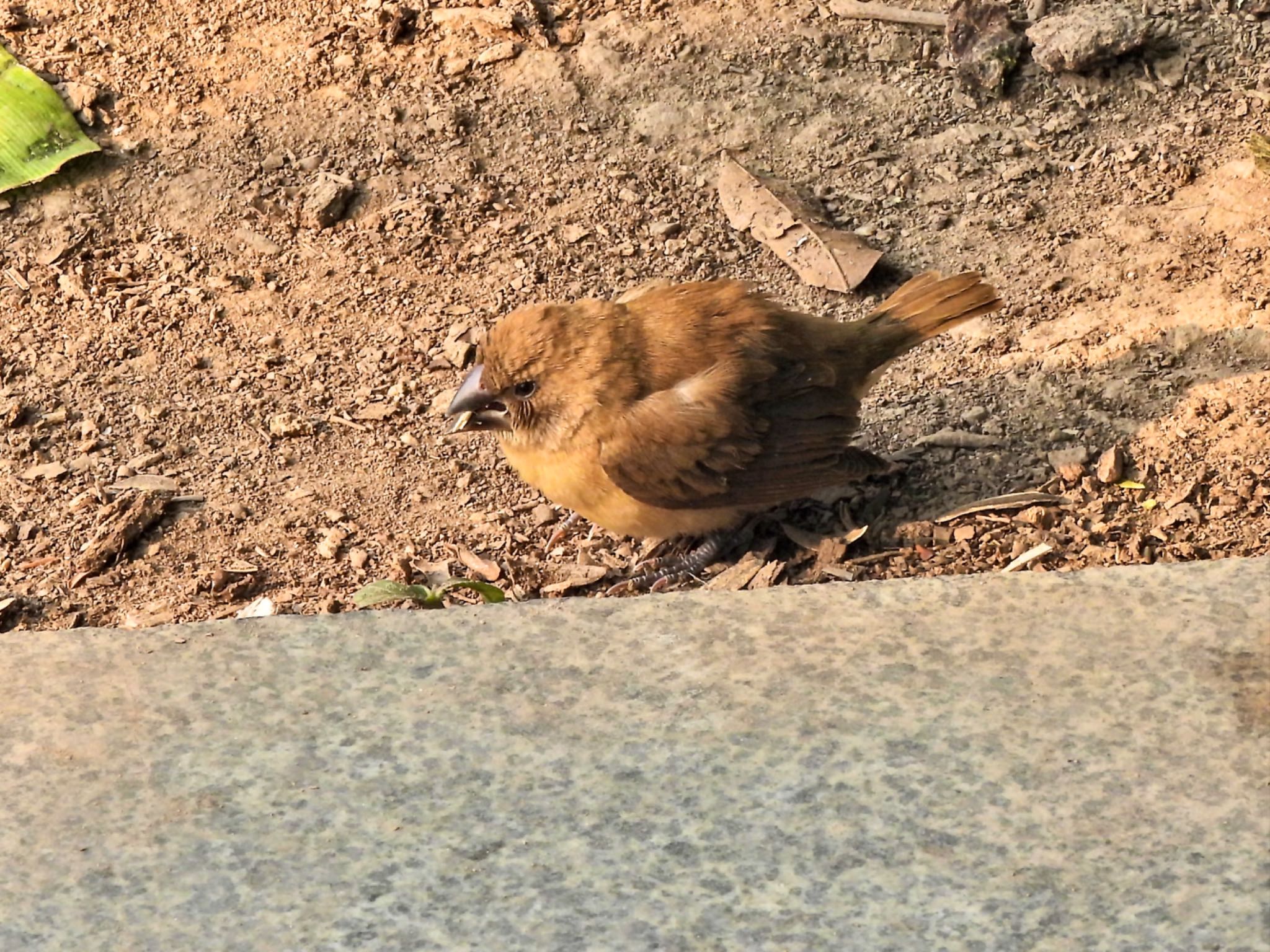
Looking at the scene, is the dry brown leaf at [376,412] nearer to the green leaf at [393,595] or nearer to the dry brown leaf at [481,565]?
the dry brown leaf at [481,565]

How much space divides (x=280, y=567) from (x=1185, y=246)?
3.07 meters

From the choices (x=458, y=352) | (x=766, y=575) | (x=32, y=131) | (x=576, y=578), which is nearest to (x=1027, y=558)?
(x=766, y=575)

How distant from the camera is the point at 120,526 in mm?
4414

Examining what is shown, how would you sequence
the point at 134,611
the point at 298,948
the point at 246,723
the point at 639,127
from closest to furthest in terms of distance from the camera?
the point at 298,948, the point at 246,723, the point at 134,611, the point at 639,127

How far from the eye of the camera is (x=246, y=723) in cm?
298

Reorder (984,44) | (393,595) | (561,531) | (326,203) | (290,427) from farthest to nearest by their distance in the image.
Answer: (984,44) < (326,203) < (290,427) < (561,531) < (393,595)

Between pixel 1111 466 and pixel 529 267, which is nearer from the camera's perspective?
pixel 1111 466

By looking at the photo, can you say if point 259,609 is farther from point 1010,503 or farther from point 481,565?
point 1010,503

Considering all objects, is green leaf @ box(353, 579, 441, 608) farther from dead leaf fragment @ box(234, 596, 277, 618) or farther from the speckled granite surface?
the speckled granite surface

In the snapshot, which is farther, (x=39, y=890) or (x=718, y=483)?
(x=718, y=483)

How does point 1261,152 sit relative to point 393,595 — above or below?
below

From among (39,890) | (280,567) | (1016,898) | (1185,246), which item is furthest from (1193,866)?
(1185,246)

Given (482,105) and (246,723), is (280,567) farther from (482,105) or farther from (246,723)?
(482,105)

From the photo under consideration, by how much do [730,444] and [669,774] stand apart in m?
1.57
